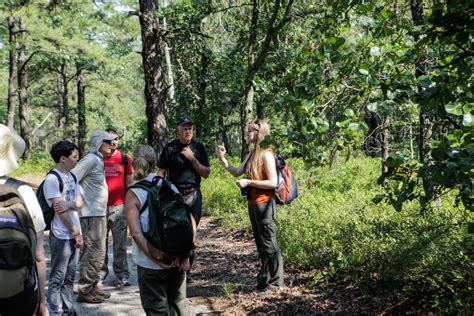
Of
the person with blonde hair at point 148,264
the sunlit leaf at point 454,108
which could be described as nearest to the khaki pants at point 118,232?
the person with blonde hair at point 148,264

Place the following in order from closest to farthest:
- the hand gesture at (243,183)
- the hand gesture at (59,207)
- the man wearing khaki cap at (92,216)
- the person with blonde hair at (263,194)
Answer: the hand gesture at (59,207) → the hand gesture at (243,183) → the person with blonde hair at (263,194) → the man wearing khaki cap at (92,216)

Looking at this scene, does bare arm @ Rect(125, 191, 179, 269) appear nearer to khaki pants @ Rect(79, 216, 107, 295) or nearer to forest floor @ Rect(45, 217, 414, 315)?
forest floor @ Rect(45, 217, 414, 315)

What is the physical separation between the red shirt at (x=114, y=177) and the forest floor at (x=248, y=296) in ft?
4.01

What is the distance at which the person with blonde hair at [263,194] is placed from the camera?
547 centimetres

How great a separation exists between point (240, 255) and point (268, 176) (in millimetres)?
2748

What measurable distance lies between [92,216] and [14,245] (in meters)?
3.10

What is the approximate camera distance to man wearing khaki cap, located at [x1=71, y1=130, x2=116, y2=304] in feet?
18.4

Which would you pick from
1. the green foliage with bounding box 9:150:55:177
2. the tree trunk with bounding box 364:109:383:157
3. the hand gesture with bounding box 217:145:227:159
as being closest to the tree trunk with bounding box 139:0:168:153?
the hand gesture with bounding box 217:145:227:159

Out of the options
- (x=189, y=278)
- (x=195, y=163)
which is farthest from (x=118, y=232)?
(x=195, y=163)

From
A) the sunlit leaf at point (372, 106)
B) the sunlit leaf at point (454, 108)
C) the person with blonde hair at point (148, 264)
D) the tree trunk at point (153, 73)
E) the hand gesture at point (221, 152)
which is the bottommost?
the person with blonde hair at point (148, 264)

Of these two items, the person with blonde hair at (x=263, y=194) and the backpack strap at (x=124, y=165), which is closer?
the person with blonde hair at (x=263, y=194)

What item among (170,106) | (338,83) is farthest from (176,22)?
(338,83)

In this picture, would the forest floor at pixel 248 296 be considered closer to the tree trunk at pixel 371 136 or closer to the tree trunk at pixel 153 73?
the tree trunk at pixel 371 136

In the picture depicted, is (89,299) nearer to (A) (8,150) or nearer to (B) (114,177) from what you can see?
(B) (114,177)
